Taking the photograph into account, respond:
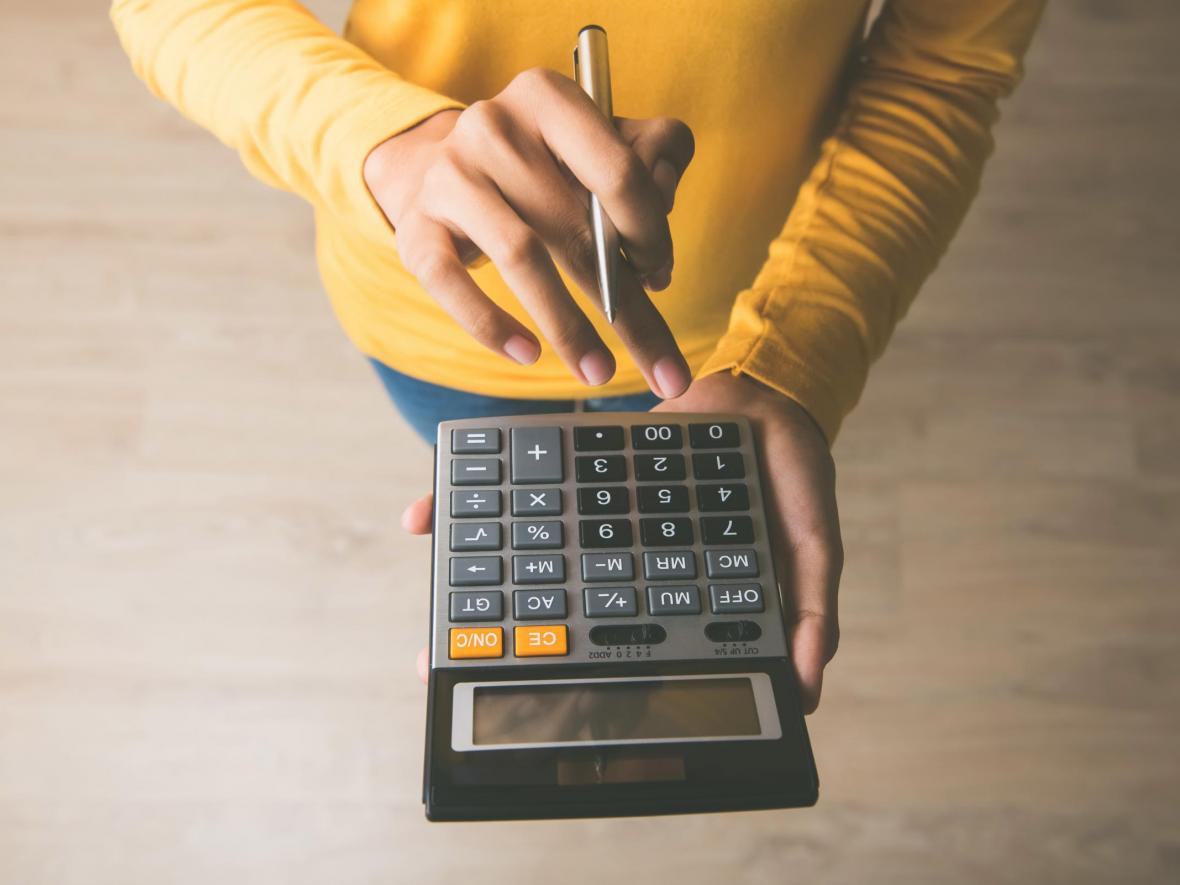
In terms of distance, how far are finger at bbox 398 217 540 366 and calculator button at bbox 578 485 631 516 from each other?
103mm

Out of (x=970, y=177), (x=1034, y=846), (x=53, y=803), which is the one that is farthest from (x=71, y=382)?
(x=1034, y=846)

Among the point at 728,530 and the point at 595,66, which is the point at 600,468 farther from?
the point at 595,66

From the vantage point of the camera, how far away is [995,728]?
928 millimetres

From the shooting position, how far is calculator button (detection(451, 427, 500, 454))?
0.46 meters

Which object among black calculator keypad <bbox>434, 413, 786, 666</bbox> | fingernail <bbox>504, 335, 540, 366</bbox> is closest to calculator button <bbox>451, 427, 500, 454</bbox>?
black calculator keypad <bbox>434, 413, 786, 666</bbox>

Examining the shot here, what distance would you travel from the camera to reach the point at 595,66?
36 centimetres

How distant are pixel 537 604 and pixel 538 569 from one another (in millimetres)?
17

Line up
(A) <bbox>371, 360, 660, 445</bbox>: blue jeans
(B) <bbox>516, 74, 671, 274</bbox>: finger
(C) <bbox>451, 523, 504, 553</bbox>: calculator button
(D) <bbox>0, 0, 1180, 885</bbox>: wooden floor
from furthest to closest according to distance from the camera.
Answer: (D) <bbox>0, 0, 1180, 885</bbox>: wooden floor, (A) <bbox>371, 360, 660, 445</bbox>: blue jeans, (C) <bbox>451, 523, 504, 553</bbox>: calculator button, (B) <bbox>516, 74, 671, 274</bbox>: finger

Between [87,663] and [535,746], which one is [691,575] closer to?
[535,746]

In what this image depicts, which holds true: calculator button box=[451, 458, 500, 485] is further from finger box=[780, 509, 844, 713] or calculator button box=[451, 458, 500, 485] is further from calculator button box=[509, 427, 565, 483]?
finger box=[780, 509, 844, 713]

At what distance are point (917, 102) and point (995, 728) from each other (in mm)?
651

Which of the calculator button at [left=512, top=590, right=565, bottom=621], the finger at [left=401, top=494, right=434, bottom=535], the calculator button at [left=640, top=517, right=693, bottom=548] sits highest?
the calculator button at [left=640, top=517, right=693, bottom=548]

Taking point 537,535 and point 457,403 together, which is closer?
point 537,535

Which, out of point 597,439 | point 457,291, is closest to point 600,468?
point 597,439
